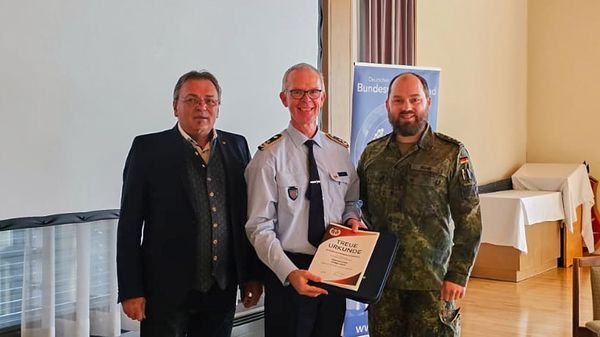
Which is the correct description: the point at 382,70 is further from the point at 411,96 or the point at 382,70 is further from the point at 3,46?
the point at 3,46

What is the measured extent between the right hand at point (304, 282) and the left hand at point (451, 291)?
56 centimetres

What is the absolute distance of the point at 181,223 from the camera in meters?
2.32

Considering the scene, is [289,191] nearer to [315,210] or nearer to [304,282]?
[315,210]

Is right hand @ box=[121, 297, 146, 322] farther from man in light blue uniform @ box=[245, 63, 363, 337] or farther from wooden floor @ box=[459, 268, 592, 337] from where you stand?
wooden floor @ box=[459, 268, 592, 337]

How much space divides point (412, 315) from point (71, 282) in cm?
152

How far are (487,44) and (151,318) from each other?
6.33m

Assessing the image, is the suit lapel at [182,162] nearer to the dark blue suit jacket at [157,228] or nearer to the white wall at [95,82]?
the dark blue suit jacket at [157,228]

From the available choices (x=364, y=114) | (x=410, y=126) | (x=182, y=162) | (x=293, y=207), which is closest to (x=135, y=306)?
(x=182, y=162)

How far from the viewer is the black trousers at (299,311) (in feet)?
7.70

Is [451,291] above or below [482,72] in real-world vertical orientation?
below

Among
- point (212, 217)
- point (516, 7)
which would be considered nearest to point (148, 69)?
point (212, 217)

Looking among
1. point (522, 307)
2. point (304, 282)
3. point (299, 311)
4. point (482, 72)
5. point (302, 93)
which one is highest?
point (482, 72)

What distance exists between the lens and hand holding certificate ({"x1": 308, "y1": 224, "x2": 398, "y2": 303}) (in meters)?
2.25

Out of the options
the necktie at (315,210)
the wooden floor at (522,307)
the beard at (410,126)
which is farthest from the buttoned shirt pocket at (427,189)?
the wooden floor at (522,307)
